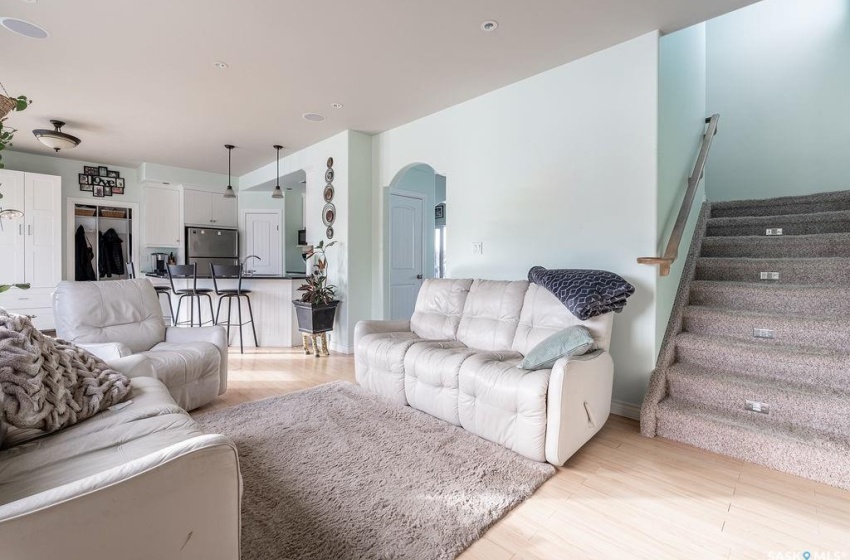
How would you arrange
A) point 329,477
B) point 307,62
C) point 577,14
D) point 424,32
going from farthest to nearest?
point 307,62
point 424,32
point 577,14
point 329,477

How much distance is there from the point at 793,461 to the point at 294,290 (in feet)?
15.4

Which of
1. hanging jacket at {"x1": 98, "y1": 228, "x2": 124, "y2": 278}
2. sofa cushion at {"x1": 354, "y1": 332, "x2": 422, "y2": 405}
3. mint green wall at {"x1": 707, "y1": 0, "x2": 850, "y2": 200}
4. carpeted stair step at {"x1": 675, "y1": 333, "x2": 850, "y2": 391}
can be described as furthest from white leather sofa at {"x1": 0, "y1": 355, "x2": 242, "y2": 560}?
hanging jacket at {"x1": 98, "y1": 228, "x2": 124, "y2": 278}

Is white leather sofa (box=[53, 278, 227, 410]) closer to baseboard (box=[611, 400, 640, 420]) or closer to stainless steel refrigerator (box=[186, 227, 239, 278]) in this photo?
baseboard (box=[611, 400, 640, 420])

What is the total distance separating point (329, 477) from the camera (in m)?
1.96

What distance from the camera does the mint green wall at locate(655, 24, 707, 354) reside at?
2.79 metres

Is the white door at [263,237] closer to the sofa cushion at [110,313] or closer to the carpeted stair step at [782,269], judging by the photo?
the sofa cushion at [110,313]

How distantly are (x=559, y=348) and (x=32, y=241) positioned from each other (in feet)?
23.2

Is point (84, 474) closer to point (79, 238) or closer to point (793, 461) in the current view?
point (793, 461)

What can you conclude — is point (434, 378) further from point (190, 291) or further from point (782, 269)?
point (190, 291)

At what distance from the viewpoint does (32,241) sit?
5500mm

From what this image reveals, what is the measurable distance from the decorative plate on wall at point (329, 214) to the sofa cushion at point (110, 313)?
7.28ft

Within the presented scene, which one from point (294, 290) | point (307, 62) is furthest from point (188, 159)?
point (307, 62)

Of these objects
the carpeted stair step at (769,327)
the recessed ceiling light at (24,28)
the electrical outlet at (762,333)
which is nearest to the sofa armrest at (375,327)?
the carpeted stair step at (769,327)

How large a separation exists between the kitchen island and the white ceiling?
184 cm
